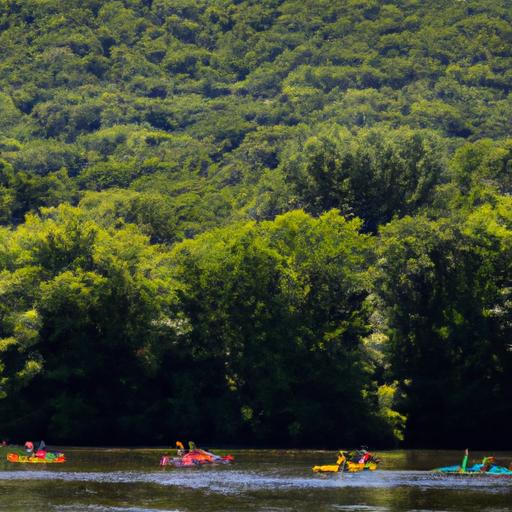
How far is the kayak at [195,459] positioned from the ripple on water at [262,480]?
12.3 ft

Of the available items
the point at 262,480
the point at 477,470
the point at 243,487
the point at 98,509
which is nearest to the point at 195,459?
the point at 262,480

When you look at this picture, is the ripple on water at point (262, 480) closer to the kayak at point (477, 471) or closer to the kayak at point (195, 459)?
the kayak at point (477, 471)

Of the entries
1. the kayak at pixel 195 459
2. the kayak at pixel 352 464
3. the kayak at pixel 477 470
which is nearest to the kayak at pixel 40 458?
the kayak at pixel 195 459

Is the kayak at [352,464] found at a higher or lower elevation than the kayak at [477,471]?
higher

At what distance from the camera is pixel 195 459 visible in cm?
7988

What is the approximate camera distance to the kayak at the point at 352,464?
7419 centimetres

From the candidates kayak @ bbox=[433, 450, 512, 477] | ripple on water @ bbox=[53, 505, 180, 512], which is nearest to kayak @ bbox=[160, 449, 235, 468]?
kayak @ bbox=[433, 450, 512, 477]

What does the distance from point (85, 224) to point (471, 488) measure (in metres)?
41.9

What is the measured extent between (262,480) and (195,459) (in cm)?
1113

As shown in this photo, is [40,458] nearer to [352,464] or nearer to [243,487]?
[243,487]

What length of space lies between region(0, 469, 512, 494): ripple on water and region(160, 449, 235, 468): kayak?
148 inches

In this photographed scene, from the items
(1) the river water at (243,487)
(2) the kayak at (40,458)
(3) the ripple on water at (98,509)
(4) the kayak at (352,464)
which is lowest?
(3) the ripple on water at (98,509)

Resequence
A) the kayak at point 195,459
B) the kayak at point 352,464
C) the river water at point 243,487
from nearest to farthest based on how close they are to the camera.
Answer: the river water at point 243,487
the kayak at point 352,464
the kayak at point 195,459

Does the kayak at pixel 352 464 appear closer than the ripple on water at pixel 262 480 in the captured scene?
No
